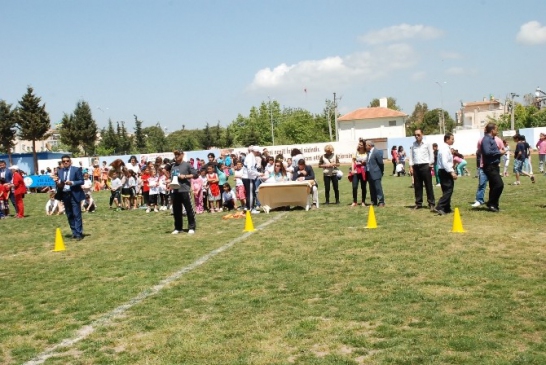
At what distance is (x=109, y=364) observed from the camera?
511cm

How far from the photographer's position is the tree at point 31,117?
73.5 metres

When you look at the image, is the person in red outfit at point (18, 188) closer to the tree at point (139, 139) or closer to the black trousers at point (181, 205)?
the black trousers at point (181, 205)

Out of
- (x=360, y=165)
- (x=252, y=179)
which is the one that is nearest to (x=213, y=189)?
(x=252, y=179)

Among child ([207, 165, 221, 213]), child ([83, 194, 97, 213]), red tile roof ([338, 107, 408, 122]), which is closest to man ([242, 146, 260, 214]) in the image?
child ([207, 165, 221, 213])

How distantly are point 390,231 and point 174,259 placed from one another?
13.7 feet

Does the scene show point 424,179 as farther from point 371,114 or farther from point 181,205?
point 371,114

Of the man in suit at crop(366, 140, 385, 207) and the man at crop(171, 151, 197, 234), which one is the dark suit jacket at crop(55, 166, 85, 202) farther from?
the man in suit at crop(366, 140, 385, 207)

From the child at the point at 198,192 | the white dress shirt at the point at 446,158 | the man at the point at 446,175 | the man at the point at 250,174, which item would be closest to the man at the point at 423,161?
the man at the point at 446,175

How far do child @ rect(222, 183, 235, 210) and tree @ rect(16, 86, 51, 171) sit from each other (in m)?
60.9

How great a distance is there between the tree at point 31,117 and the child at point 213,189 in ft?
198

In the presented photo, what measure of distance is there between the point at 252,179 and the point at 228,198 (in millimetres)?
2625

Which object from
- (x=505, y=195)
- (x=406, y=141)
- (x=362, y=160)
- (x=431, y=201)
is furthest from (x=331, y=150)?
(x=406, y=141)

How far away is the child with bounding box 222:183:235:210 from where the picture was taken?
740 inches

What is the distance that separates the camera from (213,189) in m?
18.9
